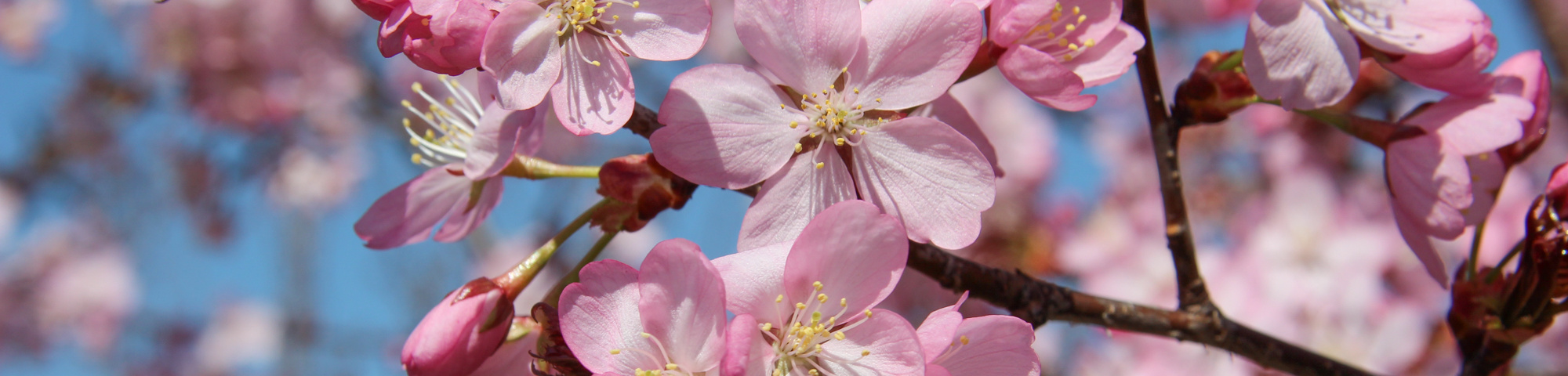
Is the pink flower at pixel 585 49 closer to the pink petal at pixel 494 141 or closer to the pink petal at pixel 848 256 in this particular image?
the pink petal at pixel 494 141

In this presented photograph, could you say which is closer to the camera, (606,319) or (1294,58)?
(606,319)

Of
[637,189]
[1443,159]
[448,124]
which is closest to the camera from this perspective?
[637,189]

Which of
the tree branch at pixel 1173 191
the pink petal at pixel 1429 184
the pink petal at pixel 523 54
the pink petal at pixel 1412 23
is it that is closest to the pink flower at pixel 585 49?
the pink petal at pixel 523 54

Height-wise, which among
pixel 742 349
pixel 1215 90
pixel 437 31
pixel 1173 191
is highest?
pixel 437 31

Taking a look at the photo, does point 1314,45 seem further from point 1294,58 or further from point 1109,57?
point 1109,57

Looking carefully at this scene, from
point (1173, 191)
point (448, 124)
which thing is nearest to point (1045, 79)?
point (1173, 191)

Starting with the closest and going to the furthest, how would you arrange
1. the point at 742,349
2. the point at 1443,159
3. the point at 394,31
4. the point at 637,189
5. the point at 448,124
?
the point at 742,349
the point at 394,31
the point at 637,189
the point at 1443,159
the point at 448,124
